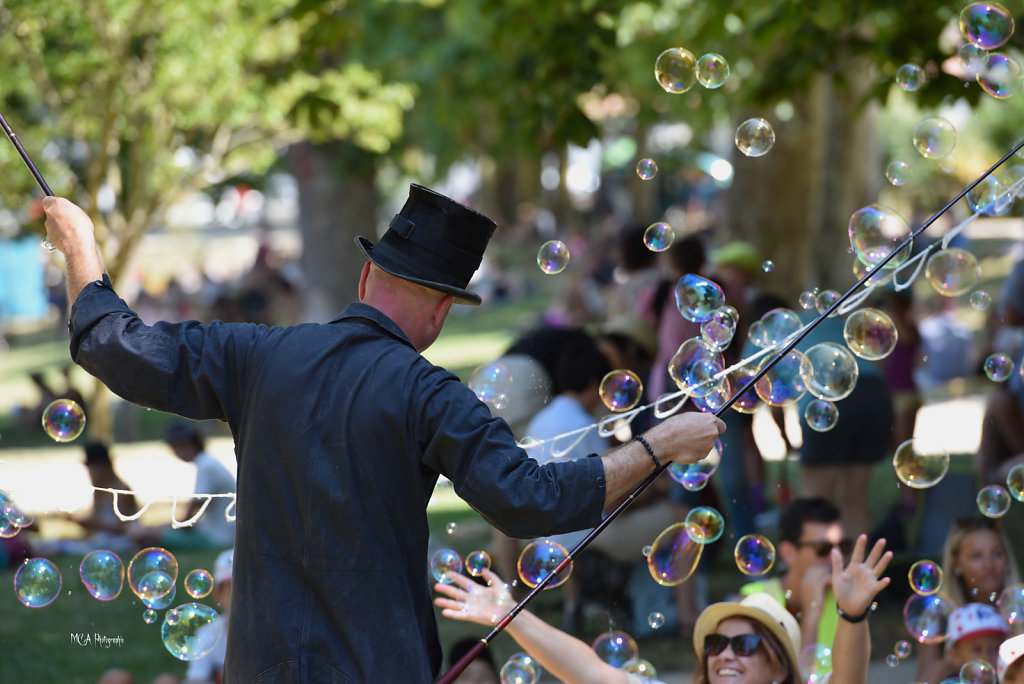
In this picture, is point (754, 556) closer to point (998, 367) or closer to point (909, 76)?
point (998, 367)

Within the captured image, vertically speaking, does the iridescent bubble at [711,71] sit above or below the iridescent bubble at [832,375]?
above

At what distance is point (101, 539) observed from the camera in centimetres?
740

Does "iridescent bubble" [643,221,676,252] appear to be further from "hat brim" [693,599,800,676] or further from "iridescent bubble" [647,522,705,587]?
"hat brim" [693,599,800,676]

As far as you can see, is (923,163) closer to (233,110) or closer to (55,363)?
(55,363)

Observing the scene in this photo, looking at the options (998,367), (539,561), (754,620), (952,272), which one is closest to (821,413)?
(998,367)

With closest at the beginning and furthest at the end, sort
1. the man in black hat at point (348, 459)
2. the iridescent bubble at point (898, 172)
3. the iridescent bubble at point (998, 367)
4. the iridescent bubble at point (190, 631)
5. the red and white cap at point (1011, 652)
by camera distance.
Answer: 1. the man in black hat at point (348, 459)
2. the red and white cap at point (1011, 652)
3. the iridescent bubble at point (190, 631)
4. the iridescent bubble at point (998, 367)
5. the iridescent bubble at point (898, 172)

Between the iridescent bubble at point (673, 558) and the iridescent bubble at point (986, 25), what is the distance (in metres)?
1.95

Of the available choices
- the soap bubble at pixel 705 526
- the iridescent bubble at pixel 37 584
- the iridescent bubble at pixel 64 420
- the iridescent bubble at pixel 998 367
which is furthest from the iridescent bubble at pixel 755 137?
the iridescent bubble at pixel 37 584

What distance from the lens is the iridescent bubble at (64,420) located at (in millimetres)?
3988

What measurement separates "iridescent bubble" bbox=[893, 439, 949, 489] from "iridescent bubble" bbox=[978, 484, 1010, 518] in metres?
0.17

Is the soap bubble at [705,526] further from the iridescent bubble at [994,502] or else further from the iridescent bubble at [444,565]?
the iridescent bubble at [994,502]

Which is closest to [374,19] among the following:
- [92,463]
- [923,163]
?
[92,463]

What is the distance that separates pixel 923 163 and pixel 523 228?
1000 cm

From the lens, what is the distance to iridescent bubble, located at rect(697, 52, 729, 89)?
4449mm
